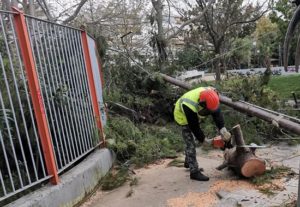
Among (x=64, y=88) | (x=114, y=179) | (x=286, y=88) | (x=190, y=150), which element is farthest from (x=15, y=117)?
(x=286, y=88)

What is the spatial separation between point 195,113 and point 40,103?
7.22ft

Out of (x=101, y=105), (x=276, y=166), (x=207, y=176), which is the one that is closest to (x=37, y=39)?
(x=101, y=105)

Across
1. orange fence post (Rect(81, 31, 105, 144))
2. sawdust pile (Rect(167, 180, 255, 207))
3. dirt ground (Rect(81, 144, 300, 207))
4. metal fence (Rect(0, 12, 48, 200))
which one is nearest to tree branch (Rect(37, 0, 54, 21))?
orange fence post (Rect(81, 31, 105, 144))

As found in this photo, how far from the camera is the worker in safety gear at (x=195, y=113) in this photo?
16.9ft

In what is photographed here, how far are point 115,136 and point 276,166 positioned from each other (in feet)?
8.87

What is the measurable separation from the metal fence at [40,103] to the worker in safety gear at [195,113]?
1458 mm

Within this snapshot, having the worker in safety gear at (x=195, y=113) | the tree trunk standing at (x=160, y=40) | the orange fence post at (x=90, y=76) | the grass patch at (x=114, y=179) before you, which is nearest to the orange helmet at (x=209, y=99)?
the worker in safety gear at (x=195, y=113)

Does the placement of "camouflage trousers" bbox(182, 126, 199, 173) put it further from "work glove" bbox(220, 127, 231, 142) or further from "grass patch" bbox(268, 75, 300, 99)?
"grass patch" bbox(268, 75, 300, 99)

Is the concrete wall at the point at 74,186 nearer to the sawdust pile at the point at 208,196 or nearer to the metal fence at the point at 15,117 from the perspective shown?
the metal fence at the point at 15,117

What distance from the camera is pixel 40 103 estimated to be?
422cm

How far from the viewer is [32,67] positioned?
419 centimetres

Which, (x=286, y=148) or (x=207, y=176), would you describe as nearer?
(x=207, y=176)

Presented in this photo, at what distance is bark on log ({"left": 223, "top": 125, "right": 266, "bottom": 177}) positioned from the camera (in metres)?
5.17

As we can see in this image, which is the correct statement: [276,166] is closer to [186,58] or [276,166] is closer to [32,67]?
[32,67]
